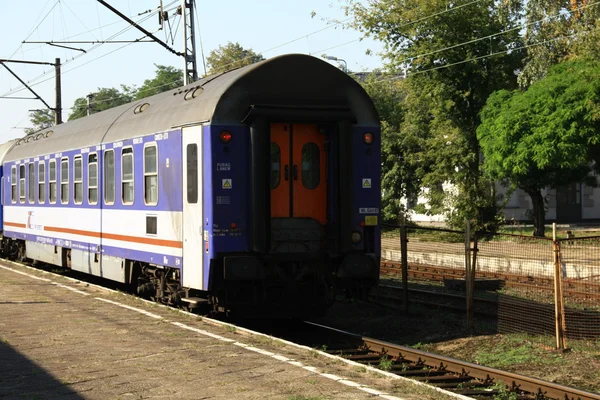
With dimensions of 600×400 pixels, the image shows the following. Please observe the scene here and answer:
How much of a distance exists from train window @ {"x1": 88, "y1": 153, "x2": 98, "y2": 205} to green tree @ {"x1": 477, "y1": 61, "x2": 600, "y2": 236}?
16.9 metres

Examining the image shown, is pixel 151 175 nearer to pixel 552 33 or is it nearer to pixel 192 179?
pixel 192 179

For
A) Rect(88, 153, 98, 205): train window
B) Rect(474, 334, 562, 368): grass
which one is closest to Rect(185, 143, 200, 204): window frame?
Rect(474, 334, 562, 368): grass

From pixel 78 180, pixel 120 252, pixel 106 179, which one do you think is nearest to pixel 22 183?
pixel 78 180

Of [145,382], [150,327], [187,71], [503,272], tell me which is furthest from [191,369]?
[187,71]

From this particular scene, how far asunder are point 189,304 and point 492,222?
2175 cm

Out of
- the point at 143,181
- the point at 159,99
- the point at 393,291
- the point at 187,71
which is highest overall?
the point at 187,71

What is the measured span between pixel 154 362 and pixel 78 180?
9343 mm

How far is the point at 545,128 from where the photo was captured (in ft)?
95.8

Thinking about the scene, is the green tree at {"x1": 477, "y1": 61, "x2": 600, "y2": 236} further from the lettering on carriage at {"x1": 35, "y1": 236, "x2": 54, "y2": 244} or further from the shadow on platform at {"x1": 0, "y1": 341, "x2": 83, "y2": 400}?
the shadow on platform at {"x1": 0, "y1": 341, "x2": 83, "y2": 400}

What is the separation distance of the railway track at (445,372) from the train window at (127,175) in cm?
440

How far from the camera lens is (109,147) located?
16047mm

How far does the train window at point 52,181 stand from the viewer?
19953mm

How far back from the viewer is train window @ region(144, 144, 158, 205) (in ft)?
45.4

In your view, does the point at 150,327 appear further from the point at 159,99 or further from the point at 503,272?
the point at 503,272
